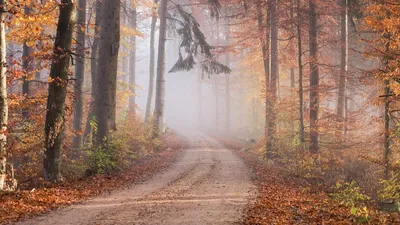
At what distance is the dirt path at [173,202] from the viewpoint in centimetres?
712

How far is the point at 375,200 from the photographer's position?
10828 mm

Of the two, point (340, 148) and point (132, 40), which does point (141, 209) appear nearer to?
point (340, 148)

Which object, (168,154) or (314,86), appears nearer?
(314,86)

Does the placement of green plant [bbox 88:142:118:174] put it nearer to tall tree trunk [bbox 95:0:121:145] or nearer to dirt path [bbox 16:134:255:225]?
tall tree trunk [bbox 95:0:121:145]

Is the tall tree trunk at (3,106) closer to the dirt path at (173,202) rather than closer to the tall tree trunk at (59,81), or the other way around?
the tall tree trunk at (59,81)

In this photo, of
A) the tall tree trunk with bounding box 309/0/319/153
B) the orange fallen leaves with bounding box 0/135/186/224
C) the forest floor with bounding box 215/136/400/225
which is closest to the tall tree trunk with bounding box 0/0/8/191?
the orange fallen leaves with bounding box 0/135/186/224

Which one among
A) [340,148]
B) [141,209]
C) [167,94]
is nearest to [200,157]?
[340,148]

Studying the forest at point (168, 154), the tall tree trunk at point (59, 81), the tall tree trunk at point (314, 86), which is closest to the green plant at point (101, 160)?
the forest at point (168, 154)

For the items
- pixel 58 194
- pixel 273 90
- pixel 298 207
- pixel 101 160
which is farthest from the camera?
pixel 273 90

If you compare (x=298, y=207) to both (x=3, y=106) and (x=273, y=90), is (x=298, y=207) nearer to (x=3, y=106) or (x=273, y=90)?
(x=3, y=106)

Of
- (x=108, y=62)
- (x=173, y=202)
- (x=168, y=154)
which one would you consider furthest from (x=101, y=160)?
(x=168, y=154)

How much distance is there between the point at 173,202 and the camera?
343 inches

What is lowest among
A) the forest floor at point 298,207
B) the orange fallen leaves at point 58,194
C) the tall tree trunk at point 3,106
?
the forest floor at point 298,207

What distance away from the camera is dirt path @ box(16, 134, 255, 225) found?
7117mm
